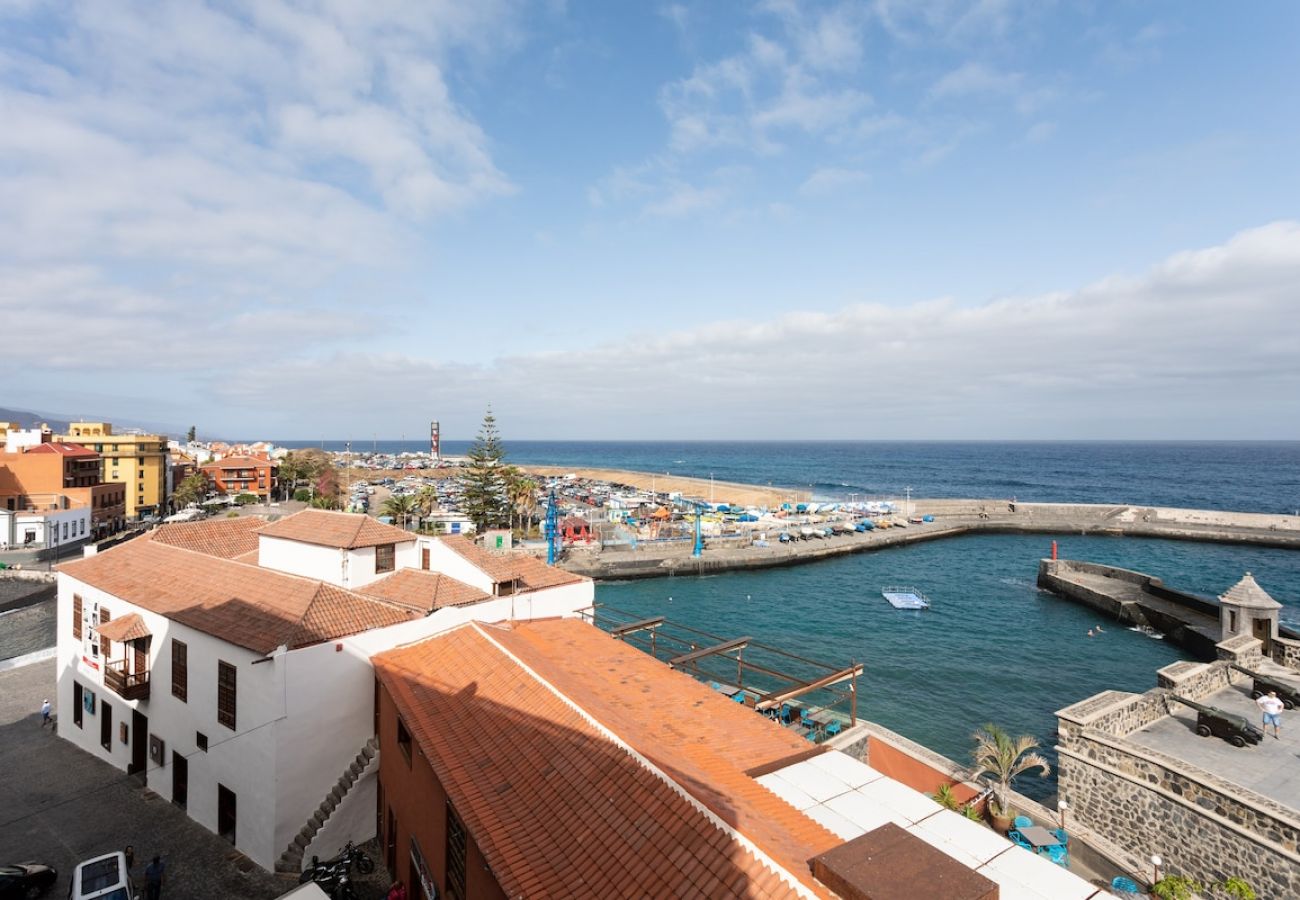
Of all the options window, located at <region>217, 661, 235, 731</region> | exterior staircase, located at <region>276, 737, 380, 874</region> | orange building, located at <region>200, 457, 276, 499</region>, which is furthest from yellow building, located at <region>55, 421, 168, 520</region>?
exterior staircase, located at <region>276, 737, 380, 874</region>

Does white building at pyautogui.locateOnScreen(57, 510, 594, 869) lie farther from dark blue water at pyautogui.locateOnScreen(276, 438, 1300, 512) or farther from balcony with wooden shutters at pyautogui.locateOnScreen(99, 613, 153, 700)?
dark blue water at pyautogui.locateOnScreen(276, 438, 1300, 512)

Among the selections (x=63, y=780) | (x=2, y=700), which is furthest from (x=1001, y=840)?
(x=2, y=700)

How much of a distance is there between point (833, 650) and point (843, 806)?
88.7ft

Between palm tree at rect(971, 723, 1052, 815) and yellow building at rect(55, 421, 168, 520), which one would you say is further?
yellow building at rect(55, 421, 168, 520)

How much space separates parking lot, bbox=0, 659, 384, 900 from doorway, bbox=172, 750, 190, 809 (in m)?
0.23

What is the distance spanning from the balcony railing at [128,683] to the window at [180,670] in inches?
59.4

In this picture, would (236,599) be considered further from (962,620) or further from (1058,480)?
(1058,480)

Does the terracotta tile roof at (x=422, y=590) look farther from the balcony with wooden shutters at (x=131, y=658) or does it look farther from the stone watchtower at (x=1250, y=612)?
the stone watchtower at (x=1250, y=612)

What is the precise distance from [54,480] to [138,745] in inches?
2077

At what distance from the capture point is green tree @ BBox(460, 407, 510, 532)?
2259 inches

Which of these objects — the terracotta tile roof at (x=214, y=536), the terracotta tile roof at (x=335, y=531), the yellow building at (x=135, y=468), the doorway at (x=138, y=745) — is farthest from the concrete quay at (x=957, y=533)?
the yellow building at (x=135, y=468)

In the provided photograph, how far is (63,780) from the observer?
727 inches

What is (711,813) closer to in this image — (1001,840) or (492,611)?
(1001,840)

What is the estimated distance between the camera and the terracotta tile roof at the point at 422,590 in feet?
57.7
